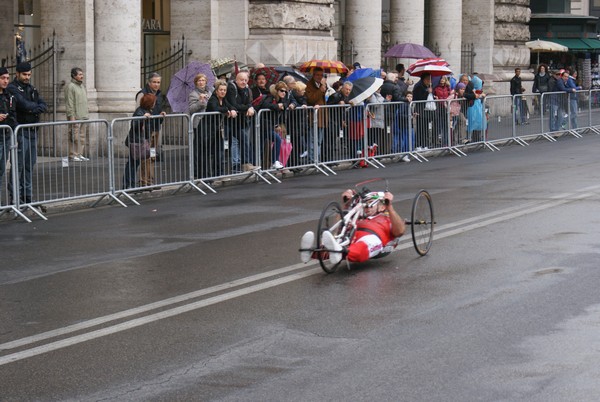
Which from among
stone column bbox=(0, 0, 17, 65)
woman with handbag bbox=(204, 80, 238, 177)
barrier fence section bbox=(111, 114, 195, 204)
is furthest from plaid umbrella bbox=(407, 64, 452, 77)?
stone column bbox=(0, 0, 17, 65)

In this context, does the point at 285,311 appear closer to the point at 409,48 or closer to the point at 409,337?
the point at 409,337

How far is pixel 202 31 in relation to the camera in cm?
2739

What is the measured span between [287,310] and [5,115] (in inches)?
288

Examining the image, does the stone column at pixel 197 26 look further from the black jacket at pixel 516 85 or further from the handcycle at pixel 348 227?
the handcycle at pixel 348 227

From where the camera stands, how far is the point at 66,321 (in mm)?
9422

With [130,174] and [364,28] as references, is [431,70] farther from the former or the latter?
[130,174]

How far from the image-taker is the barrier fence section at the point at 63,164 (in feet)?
52.7

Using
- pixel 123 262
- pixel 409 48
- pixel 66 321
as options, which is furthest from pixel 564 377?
pixel 409 48

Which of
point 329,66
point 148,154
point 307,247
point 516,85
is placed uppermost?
point 329,66

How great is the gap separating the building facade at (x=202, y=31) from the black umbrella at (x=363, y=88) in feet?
14.2

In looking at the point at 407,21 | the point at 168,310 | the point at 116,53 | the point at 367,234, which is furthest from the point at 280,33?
the point at 168,310

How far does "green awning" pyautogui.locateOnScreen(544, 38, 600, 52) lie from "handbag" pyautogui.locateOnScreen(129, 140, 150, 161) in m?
34.8

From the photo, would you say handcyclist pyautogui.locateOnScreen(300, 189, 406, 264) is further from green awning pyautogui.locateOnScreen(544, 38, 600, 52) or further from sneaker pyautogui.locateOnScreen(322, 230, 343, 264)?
green awning pyautogui.locateOnScreen(544, 38, 600, 52)

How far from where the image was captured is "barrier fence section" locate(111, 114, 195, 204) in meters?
17.7
